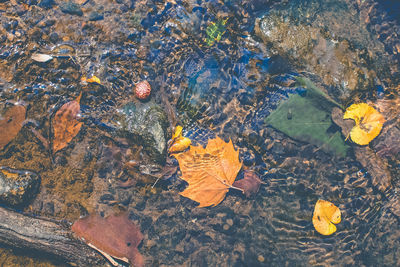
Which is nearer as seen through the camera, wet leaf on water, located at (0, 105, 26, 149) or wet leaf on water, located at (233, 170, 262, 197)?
wet leaf on water, located at (0, 105, 26, 149)

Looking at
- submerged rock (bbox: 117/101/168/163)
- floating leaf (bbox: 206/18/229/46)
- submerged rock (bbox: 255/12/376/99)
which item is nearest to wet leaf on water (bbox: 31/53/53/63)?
submerged rock (bbox: 117/101/168/163)

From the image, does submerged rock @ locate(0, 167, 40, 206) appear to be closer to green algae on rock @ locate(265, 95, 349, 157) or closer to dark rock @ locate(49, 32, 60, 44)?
dark rock @ locate(49, 32, 60, 44)

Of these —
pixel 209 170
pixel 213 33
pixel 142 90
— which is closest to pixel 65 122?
pixel 142 90

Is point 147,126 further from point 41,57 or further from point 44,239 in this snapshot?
point 44,239

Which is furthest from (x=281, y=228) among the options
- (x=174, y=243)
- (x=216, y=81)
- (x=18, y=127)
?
(x=18, y=127)

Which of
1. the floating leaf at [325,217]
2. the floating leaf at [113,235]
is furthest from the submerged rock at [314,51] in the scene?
A: the floating leaf at [113,235]

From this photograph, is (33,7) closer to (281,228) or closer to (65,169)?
(65,169)
